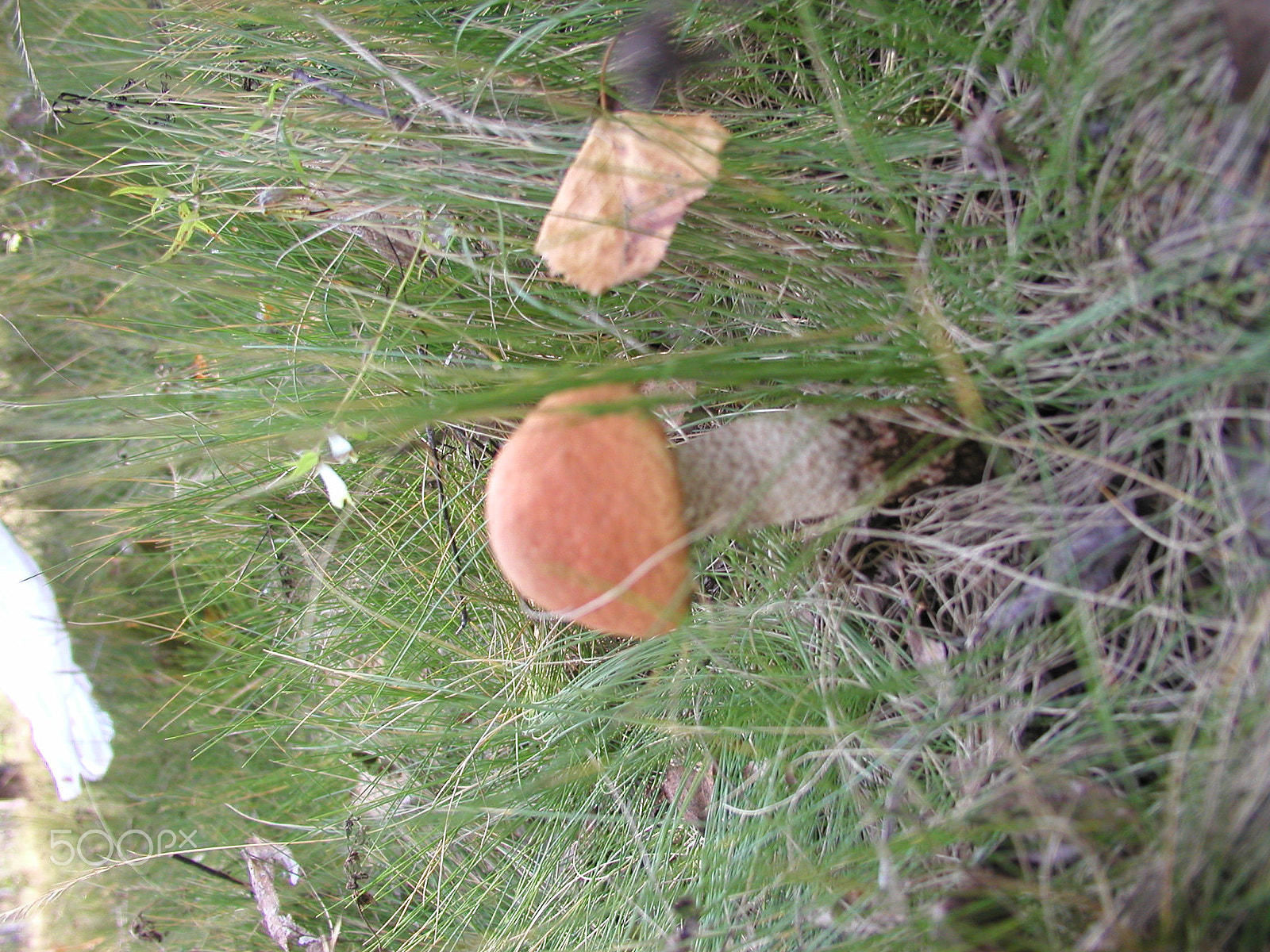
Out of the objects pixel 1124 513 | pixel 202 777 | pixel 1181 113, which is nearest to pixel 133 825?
pixel 202 777

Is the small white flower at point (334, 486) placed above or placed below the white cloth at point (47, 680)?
above

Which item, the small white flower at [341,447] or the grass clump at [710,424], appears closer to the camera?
the grass clump at [710,424]

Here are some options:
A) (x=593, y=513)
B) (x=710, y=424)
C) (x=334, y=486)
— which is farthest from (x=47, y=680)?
(x=593, y=513)

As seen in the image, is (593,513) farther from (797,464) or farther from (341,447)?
(341,447)

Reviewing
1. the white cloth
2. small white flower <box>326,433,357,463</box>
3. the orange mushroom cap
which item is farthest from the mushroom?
the white cloth

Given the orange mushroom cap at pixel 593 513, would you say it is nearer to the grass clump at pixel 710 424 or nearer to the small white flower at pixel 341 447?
the grass clump at pixel 710 424

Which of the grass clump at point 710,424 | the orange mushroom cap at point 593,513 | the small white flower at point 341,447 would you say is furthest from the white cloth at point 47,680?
the orange mushroom cap at point 593,513

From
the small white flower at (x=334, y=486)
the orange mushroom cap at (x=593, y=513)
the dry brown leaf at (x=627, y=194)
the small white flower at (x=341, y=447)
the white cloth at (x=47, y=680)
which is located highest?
the dry brown leaf at (x=627, y=194)
